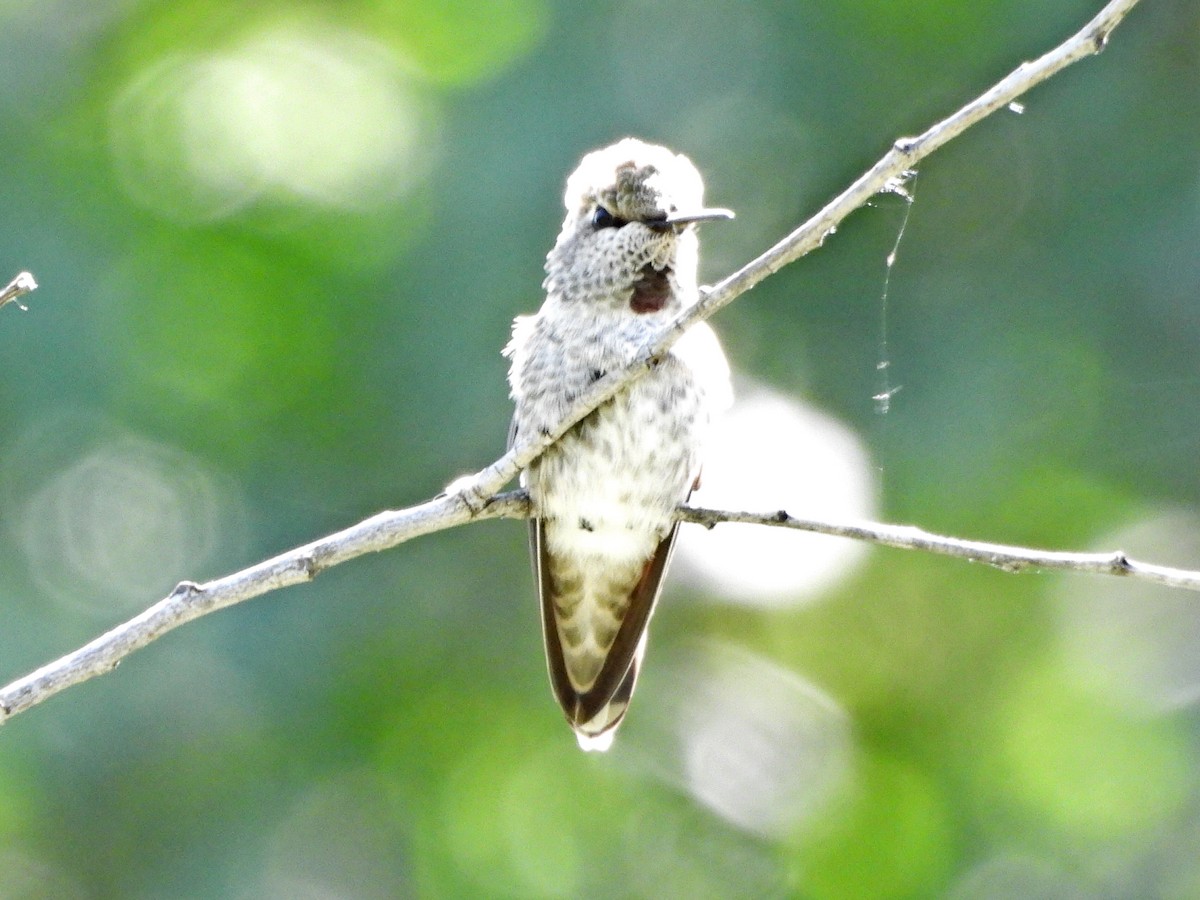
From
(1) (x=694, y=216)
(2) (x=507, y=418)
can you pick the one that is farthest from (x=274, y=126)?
(1) (x=694, y=216)

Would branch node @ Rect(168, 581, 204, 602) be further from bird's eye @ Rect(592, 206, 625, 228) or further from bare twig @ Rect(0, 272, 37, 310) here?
bird's eye @ Rect(592, 206, 625, 228)

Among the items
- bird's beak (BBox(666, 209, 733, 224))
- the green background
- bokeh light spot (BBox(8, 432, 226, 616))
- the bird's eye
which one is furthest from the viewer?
bokeh light spot (BBox(8, 432, 226, 616))

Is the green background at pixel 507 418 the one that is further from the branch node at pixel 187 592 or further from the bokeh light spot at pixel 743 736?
the branch node at pixel 187 592

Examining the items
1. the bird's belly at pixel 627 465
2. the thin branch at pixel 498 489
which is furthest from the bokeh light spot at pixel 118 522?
the thin branch at pixel 498 489

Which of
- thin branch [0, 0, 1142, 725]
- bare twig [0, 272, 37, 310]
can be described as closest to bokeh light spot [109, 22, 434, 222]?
thin branch [0, 0, 1142, 725]

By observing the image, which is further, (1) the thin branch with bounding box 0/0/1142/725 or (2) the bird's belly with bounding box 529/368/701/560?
(2) the bird's belly with bounding box 529/368/701/560

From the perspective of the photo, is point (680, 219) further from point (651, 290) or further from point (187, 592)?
point (187, 592)
